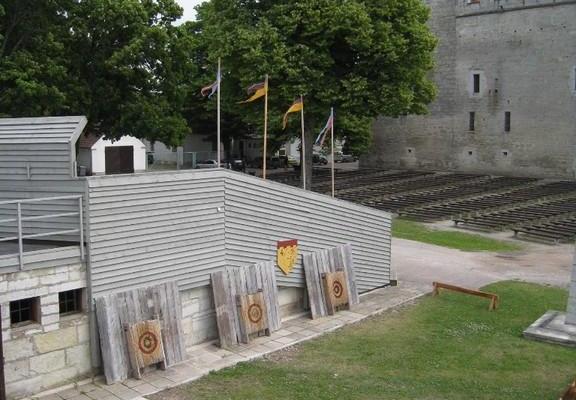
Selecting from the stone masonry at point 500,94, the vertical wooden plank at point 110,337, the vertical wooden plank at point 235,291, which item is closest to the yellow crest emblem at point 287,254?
the vertical wooden plank at point 235,291

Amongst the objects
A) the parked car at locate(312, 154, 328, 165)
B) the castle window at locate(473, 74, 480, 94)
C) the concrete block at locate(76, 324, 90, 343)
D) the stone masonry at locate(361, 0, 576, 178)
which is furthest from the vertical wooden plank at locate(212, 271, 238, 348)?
the parked car at locate(312, 154, 328, 165)

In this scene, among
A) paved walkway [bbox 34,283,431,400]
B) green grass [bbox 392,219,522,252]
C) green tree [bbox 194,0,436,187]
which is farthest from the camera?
green tree [bbox 194,0,436,187]

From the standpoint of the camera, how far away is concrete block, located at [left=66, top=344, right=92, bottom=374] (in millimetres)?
10688

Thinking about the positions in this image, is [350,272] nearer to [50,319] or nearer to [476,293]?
[476,293]

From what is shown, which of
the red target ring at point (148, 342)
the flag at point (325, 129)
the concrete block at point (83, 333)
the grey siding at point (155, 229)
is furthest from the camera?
the flag at point (325, 129)

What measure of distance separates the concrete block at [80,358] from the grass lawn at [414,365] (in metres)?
1.47

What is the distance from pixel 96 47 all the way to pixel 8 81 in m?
5.87

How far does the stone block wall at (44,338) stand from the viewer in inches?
388

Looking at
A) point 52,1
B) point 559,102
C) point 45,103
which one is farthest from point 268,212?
point 559,102

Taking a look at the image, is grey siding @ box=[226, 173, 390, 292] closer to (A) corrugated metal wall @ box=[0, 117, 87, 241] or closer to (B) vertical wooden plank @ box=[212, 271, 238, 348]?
(B) vertical wooden plank @ box=[212, 271, 238, 348]

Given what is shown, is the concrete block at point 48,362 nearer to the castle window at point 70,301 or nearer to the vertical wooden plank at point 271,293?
the castle window at point 70,301

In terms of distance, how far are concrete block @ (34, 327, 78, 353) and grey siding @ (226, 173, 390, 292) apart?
143 inches

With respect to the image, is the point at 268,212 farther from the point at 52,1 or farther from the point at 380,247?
the point at 52,1

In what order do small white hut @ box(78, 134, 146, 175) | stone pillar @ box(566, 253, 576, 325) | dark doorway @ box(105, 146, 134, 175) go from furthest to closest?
1. small white hut @ box(78, 134, 146, 175)
2. dark doorway @ box(105, 146, 134, 175)
3. stone pillar @ box(566, 253, 576, 325)
